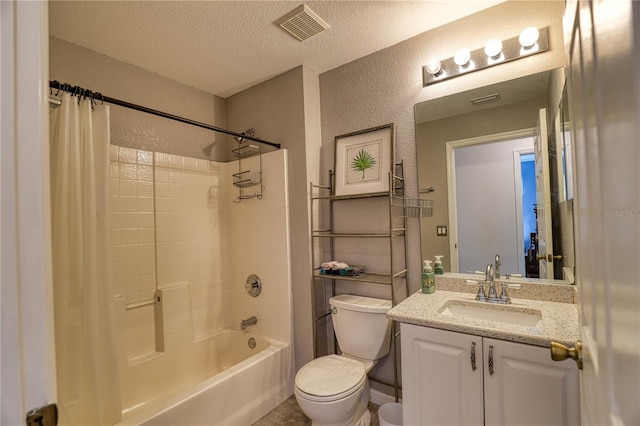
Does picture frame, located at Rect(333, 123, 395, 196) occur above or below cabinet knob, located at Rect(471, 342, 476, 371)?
above

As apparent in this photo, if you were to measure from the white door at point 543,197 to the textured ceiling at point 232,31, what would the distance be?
31.3 inches

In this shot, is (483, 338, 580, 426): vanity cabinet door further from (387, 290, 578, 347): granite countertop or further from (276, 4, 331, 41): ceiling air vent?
(276, 4, 331, 41): ceiling air vent

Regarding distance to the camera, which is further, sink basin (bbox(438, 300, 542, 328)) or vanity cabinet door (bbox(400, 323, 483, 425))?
sink basin (bbox(438, 300, 542, 328))

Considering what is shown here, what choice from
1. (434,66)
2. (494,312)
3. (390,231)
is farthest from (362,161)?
(494,312)

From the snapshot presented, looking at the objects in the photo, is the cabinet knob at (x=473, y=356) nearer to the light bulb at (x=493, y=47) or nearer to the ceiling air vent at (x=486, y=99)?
the ceiling air vent at (x=486, y=99)

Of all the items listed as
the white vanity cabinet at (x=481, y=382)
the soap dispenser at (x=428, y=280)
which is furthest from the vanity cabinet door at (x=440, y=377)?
the soap dispenser at (x=428, y=280)

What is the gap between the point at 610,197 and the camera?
481 mm

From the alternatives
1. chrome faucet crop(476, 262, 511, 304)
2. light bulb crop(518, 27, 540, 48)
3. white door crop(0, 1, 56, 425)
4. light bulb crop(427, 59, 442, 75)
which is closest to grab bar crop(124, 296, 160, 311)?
white door crop(0, 1, 56, 425)

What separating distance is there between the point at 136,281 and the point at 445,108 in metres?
2.38

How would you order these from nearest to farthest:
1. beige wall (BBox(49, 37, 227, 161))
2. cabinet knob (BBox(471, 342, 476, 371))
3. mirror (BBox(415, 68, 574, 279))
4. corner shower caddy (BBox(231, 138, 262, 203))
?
cabinet knob (BBox(471, 342, 476, 371))
mirror (BBox(415, 68, 574, 279))
beige wall (BBox(49, 37, 227, 161))
corner shower caddy (BBox(231, 138, 262, 203))

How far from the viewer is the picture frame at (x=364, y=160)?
2.06 m

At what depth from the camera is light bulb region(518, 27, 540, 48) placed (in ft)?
5.18

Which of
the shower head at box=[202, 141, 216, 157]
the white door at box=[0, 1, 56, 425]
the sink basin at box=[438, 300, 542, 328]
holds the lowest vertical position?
the sink basin at box=[438, 300, 542, 328]

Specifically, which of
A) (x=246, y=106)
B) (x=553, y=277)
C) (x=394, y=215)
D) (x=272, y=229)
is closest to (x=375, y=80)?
(x=394, y=215)
